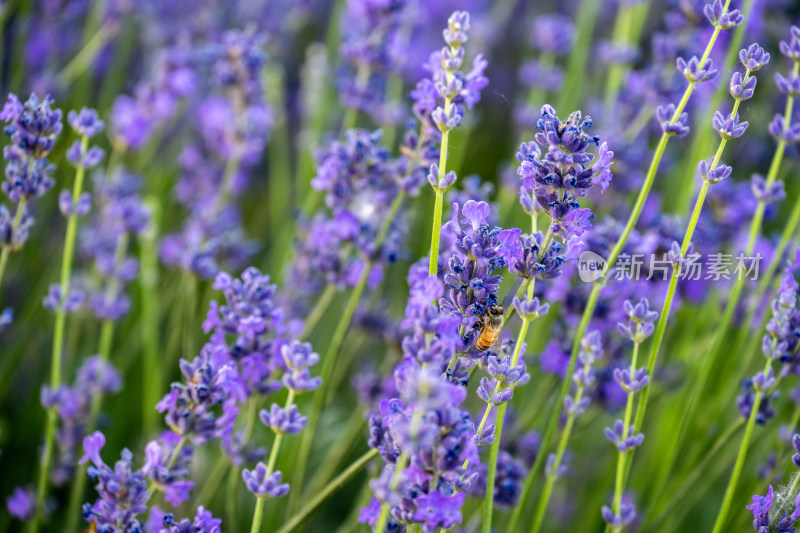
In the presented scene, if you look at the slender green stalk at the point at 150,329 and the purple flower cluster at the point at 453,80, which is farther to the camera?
the slender green stalk at the point at 150,329

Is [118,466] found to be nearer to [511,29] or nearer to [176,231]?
[176,231]

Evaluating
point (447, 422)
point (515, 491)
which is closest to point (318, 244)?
point (515, 491)

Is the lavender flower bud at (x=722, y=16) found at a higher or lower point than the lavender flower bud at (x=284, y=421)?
higher

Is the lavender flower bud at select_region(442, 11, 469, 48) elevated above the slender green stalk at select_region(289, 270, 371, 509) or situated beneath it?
elevated above

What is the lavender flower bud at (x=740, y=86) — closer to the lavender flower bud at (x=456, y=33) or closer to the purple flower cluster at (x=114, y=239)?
the lavender flower bud at (x=456, y=33)

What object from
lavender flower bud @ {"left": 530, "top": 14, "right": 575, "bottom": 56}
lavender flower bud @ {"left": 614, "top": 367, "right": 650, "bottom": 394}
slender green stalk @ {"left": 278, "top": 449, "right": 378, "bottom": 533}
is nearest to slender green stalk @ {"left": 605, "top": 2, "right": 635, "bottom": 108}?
lavender flower bud @ {"left": 530, "top": 14, "right": 575, "bottom": 56}

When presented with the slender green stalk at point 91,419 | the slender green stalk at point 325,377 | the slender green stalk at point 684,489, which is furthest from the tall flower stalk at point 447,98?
the slender green stalk at point 91,419

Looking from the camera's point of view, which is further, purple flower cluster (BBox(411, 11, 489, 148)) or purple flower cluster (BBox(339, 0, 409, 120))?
purple flower cluster (BBox(339, 0, 409, 120))

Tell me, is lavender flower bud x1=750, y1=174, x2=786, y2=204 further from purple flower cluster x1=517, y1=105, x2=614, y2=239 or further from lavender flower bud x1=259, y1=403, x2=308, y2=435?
lavender flower bud x1=259, y1=403, x2=308, y2=435

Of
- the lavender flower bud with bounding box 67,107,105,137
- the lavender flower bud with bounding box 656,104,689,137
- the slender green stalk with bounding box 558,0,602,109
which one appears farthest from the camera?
the slender green stalk with bounding box 558,0,602,109
